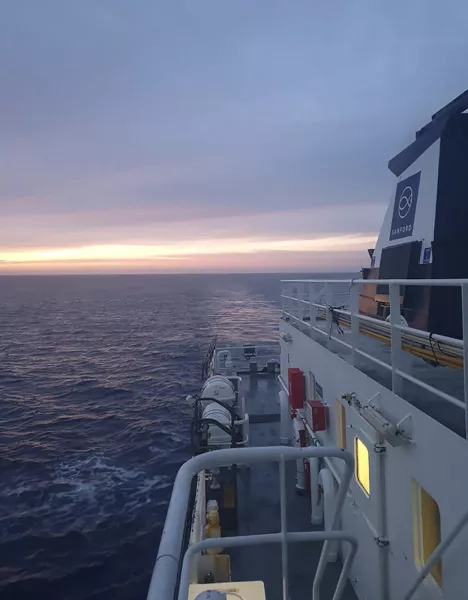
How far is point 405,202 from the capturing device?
8.18m

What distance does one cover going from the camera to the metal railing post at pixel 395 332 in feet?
13.8

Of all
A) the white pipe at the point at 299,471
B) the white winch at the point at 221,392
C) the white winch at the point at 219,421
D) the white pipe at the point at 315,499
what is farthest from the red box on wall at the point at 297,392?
the white winch at the point at 221,392

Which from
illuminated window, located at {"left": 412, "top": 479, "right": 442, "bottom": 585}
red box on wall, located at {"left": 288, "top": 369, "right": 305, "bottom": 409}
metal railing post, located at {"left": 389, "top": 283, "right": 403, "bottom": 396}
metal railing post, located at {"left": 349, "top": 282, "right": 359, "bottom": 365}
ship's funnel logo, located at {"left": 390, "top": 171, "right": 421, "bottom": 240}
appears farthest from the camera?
red box on wall, located at {"left": 288, "top": 369, "right": 305, "bottom": 409}

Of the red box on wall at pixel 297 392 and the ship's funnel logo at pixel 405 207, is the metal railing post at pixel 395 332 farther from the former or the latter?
the red box on wall at pixel 297 392

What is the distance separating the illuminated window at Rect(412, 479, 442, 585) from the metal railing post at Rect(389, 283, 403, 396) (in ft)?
3.06

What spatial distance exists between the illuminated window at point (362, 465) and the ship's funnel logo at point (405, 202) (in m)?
4.49

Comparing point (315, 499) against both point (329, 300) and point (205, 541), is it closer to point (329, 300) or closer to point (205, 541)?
point (329, 300)

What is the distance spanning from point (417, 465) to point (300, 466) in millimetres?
5615

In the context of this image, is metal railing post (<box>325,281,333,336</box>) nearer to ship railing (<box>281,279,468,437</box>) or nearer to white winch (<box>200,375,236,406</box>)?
ship railing (<box>281,279,468,437</box>)

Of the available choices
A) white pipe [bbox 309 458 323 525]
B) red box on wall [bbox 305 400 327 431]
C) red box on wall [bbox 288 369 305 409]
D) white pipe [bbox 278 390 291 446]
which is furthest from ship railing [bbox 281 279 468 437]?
white pipe [bbox 309 458 323 525]

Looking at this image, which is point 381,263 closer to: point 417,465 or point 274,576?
point 417,465

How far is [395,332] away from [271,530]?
5.74m

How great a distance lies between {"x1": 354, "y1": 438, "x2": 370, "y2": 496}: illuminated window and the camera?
5.47 meters

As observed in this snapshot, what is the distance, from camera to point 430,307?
6488 mm
